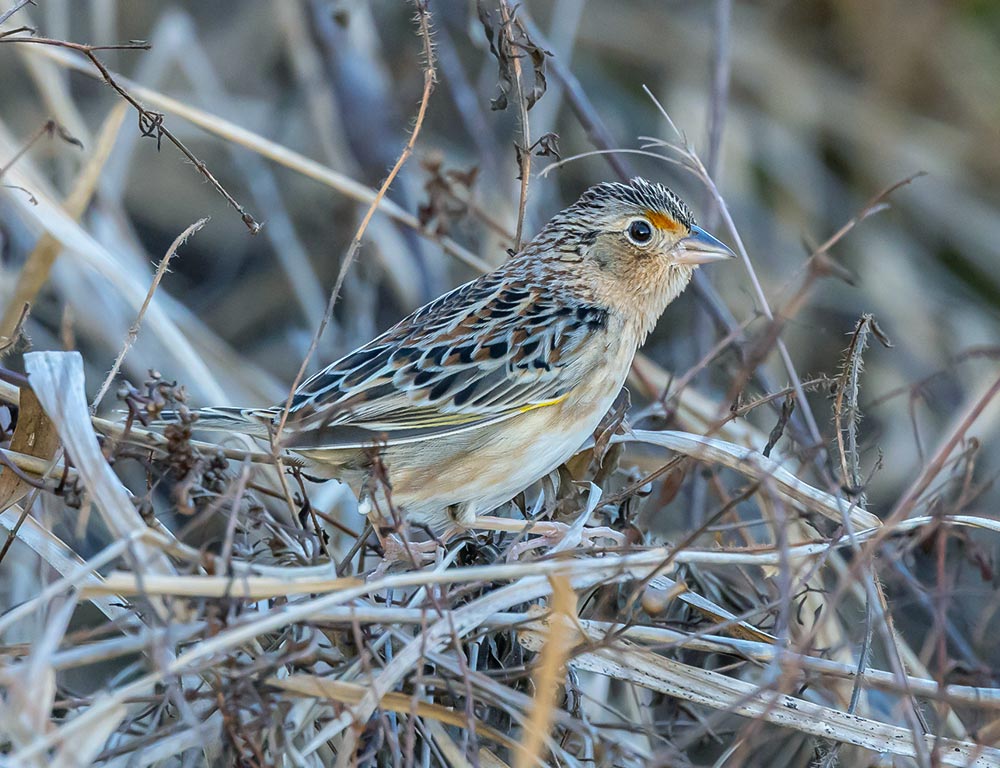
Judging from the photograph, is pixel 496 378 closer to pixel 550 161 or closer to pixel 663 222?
pixel 663 222

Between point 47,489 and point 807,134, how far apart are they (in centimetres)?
523

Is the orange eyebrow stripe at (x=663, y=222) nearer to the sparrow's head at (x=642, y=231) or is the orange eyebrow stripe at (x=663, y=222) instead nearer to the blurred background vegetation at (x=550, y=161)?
the sparrow's head at (x=642, y=231)

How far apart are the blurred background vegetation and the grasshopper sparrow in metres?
0.71

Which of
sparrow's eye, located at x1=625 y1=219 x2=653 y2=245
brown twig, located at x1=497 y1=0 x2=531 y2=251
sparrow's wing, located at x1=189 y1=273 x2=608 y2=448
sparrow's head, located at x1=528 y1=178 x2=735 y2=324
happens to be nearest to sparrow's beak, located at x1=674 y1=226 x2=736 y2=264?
sparrow's head, located at x1=528 y1=178 x2=735 y2=324

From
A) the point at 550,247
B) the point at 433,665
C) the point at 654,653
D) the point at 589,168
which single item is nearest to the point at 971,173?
the point at 589,168

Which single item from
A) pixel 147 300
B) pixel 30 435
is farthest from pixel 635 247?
pixel 30 435

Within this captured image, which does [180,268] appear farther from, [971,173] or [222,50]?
[971,173]

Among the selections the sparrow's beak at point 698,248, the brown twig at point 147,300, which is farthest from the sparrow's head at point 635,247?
the brown twig at point 147,300

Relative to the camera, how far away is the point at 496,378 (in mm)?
3549

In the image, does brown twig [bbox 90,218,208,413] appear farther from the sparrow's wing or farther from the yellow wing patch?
the yellow wing patch

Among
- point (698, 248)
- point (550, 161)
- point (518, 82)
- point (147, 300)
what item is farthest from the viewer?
point (550, 161)

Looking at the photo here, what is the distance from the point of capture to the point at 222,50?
6.58 meters

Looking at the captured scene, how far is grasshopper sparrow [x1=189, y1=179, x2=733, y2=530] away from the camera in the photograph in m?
3.41

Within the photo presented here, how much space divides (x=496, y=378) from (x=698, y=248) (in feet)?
2.77
